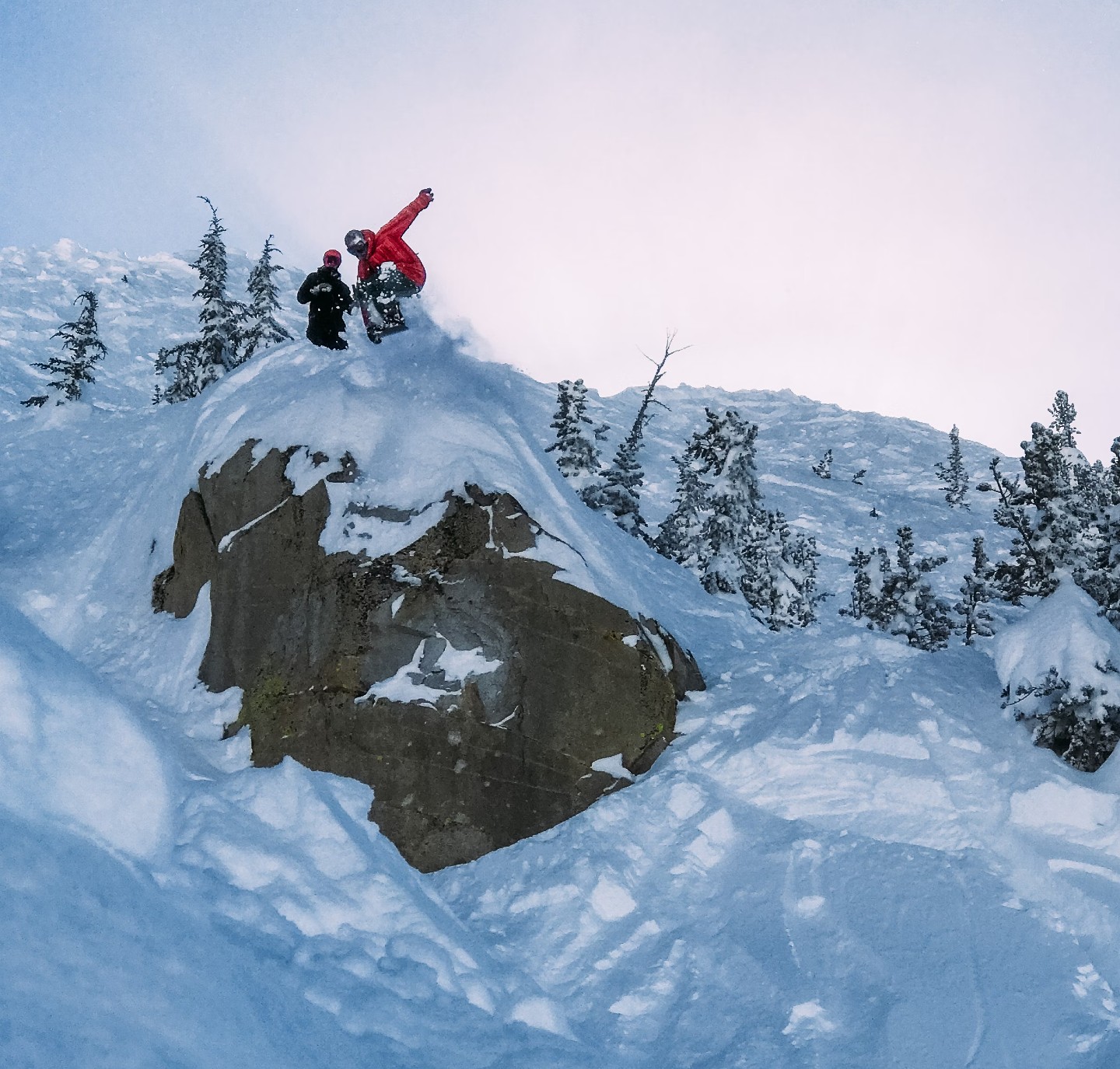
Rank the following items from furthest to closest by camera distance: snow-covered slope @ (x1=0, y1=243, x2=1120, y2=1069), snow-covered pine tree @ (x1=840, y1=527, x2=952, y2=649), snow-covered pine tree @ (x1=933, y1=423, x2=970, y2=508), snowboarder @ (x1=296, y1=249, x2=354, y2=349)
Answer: snow-covered pine tree @ (x1=933, y1=423, x2=970, y2=508) < snow-covered pine tree @ (x1=840, y1=527, x2=952, y2=649) < snowboarder @ (x1=296, y1=249, x2=354, y2=349) < snow-covered slope @ (x1=0, y1=243, x2=1120, y2=1069)

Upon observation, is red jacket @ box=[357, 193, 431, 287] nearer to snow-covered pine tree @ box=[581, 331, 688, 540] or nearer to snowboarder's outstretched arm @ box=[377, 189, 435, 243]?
snowboarder's outstretched arm @ box=[377, 189, 435, 243]

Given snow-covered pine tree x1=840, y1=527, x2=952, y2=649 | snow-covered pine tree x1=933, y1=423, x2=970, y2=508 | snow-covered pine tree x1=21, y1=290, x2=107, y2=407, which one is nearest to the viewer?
snow-covered pine tree x1=840, y1=527, x2=952, y2=649

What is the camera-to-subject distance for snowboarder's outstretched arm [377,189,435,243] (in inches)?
499

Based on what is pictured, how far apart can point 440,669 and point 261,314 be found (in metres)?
27.9

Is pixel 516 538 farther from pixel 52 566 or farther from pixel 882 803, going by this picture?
pixel 52 566

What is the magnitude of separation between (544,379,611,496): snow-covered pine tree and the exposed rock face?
15651 mm

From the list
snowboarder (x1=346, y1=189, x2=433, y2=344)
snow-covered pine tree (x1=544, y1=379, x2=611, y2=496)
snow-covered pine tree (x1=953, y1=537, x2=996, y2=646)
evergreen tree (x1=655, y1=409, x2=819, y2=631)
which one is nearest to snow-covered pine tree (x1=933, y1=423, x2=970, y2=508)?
snow-covered pine tree (x1=953, y1=537, x2=996, y2=646)

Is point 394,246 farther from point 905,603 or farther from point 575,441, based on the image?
point 905,603

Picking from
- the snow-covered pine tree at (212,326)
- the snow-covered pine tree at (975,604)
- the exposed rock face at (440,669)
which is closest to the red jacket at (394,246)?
the exposed rock face at (440,669)

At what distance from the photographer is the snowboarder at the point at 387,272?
41.7 ft

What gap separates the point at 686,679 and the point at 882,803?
359cm

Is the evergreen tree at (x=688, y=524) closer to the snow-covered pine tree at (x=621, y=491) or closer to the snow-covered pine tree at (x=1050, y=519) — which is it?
the snow-covered pine tree at (x=621, y=491)

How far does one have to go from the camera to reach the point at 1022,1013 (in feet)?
20.1

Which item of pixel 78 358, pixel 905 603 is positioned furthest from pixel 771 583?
pixel 78 358
